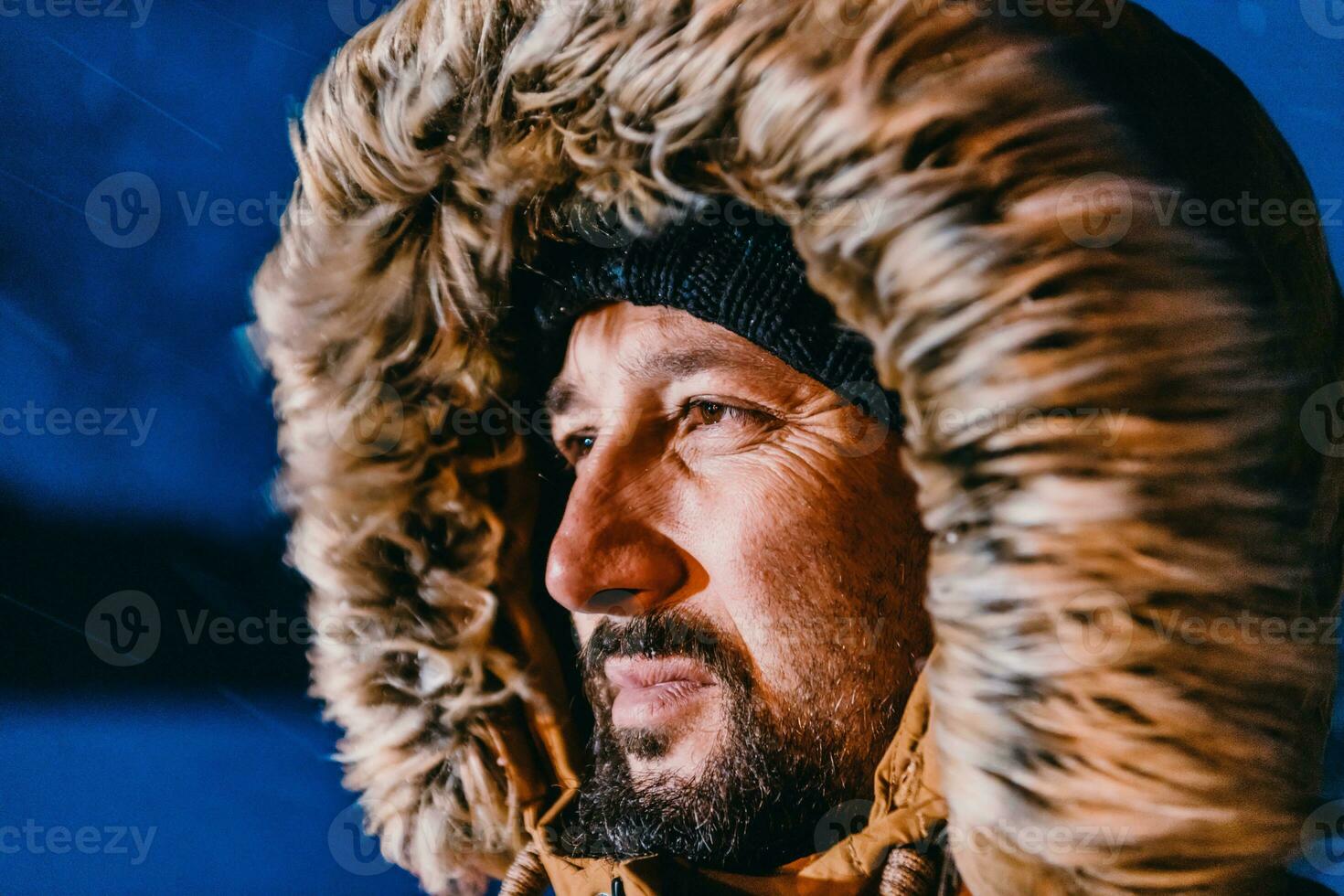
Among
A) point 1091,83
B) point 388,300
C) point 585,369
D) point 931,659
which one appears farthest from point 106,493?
point 1091,83

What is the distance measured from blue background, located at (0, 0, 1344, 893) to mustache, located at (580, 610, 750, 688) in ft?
1.73

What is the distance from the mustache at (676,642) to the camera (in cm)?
83

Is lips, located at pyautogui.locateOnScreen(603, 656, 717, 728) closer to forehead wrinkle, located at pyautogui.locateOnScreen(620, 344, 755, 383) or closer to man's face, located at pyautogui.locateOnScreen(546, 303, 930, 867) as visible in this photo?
man's face, located at pyautogui.locateOnScreen(546, 303, 930, 867)

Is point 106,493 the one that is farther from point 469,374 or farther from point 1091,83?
point 1091,83

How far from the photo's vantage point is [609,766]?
Result: 92 cm

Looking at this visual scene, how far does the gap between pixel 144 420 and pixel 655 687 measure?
2.36 ft

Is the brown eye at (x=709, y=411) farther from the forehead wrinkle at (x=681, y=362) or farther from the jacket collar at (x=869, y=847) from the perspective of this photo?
the jacket collar at (x=869, y=847)

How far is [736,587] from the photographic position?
824 mm

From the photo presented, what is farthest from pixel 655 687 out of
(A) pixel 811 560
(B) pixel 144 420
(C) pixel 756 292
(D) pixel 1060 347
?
(B) pixel 144 420

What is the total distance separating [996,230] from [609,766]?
1.85 ft

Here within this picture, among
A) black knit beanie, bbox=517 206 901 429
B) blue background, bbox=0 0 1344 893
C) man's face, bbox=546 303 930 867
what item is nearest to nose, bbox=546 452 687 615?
man's face, bbox=546 303 930 867

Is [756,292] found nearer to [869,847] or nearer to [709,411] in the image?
[709,411]

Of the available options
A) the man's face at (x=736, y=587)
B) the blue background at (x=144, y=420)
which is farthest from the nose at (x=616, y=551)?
the blue background at (x=144, y=420)

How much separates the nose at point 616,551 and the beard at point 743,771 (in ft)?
0.09
